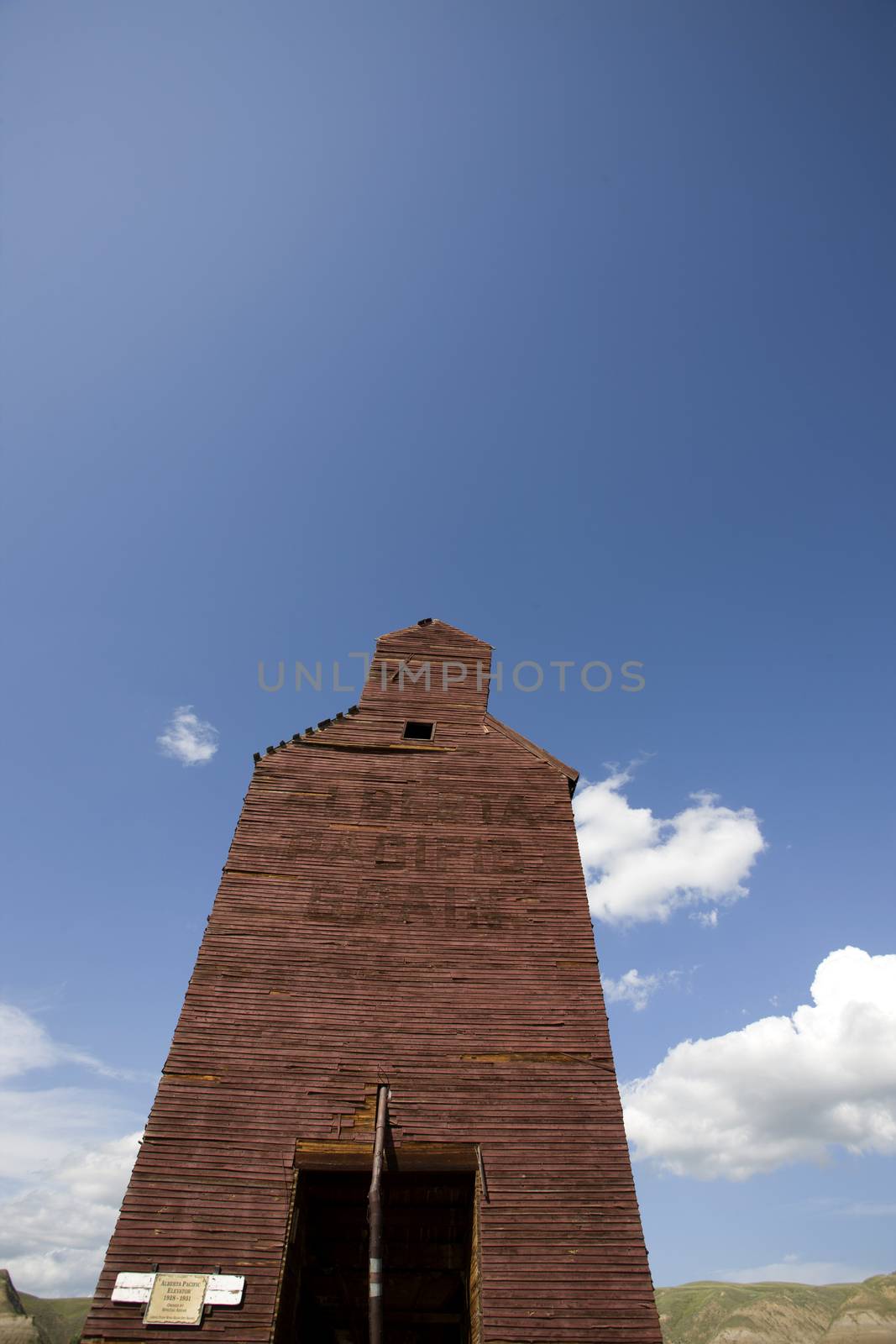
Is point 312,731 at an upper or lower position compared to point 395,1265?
upper

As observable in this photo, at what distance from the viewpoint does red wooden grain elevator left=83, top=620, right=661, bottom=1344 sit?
30.4ft

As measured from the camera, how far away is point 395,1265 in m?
11.6

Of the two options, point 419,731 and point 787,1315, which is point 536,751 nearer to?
point 419,731

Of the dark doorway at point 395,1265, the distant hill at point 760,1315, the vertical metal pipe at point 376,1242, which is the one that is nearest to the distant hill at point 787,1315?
the distant hill at point 760,1315

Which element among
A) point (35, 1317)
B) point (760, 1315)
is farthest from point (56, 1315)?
point (760, 1315)

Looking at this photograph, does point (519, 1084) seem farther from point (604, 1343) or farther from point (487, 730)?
point (487, 730)

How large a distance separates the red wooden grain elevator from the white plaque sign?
0.31 ft

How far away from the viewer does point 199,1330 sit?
8.65m

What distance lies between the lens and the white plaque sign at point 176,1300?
343 inches

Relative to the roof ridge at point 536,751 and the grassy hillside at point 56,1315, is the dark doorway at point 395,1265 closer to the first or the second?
the roof ridge at point 536,751

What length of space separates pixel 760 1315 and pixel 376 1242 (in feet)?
419

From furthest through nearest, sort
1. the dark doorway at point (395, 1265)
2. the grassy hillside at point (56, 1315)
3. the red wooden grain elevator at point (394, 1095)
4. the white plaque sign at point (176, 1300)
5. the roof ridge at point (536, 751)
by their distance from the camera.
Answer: the grassy hillside at point (56, 1315)
the roof ridge at point (536, 751)
the dark doorway at point (395, 1265)
the red wooden grain elevator at point (394, 1095)
the white plaque sign at point (176, 1300)

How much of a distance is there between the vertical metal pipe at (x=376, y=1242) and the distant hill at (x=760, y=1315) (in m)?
97.8

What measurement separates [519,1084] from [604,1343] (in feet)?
10.0
